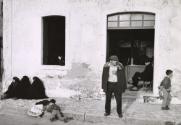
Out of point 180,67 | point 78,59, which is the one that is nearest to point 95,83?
point 78,59

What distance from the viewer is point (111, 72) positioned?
9141mm

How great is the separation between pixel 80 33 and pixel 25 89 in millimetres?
3105

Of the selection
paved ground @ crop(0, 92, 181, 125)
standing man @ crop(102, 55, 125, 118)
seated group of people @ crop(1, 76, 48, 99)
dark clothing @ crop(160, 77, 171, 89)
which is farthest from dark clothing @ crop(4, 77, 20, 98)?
dark clothing @ crop(160, 77, 171, 89)

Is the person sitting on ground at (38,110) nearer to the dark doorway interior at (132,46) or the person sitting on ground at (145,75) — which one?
the person sitting on ground at (145,75)

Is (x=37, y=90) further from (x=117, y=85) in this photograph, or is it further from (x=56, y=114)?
(x=117, y=85)

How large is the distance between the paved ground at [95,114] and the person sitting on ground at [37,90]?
2.40ft

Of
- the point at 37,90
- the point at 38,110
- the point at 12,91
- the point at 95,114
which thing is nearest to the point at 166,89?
the point at 95,114

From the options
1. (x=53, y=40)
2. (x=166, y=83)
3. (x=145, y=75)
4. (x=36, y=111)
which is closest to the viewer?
(x=36, y=111)

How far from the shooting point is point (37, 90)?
12.3 meters

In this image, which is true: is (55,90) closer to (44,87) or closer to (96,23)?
(44,87)

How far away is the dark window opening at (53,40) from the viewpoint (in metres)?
12.8

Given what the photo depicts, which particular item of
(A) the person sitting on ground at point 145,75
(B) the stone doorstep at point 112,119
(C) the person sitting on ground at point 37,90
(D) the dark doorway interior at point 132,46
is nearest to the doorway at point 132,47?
(D) the dark doorway interior at point 132,46

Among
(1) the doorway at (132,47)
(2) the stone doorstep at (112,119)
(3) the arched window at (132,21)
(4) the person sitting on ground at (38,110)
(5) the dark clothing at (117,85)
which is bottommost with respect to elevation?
(2) the stone doorstep at (112,119)

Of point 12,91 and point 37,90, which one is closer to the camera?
point 37,90
